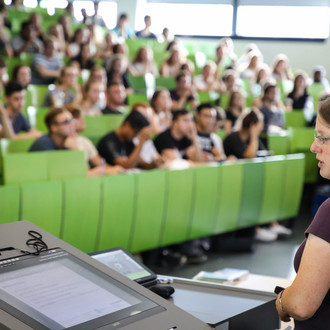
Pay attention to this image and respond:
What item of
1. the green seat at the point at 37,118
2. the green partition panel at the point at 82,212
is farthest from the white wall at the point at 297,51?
the green partition panel at the point at 82,212

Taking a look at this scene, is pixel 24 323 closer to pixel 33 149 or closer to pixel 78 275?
pixel 78 275

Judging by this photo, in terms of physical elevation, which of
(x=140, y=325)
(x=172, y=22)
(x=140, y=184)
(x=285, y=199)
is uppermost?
(x=172, y=22)

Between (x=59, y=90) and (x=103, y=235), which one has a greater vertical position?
(x=59, y=90)

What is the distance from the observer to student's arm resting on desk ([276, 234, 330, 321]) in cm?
142

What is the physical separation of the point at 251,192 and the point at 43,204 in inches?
78.1

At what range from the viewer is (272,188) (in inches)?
215

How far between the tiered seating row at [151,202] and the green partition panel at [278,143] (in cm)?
99

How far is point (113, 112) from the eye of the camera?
637cm

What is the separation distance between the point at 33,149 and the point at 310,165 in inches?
140

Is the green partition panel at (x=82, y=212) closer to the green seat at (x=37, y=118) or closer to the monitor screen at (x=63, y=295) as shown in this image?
the green seat at (x=37, y=118)

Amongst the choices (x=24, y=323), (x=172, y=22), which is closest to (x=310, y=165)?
(x=24, y=323)

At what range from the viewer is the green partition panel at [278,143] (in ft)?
22.0

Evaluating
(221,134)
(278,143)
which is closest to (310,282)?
(221,134)

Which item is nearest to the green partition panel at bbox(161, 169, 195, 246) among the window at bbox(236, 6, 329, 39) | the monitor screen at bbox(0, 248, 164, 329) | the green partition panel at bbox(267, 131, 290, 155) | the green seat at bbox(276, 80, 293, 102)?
the green partition panel at bbox(267, 131, 290, 155)
